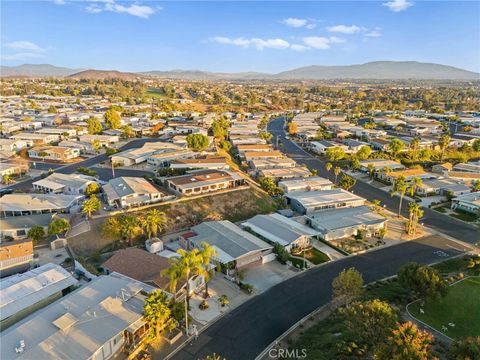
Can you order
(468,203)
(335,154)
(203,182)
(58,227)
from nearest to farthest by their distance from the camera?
1. (58,227)
2. (468,203)
3. (203,182)
4. (335,154)

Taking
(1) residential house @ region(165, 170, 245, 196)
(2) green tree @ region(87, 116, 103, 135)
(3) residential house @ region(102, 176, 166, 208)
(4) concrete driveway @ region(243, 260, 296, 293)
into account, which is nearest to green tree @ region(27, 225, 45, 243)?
(3) residential house @ region(102, 176, 166, 208)

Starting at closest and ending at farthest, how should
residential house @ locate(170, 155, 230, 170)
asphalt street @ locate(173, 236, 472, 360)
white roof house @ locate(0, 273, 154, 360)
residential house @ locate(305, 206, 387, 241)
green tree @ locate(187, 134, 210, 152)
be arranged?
white roof house @ locate(0, 273, 154, 360) < asphalt street @ locate(173, 236, 472, 360) < residential house @ locate(305, 206, 387, 241) < residential house @ locate(170, 155, 230, 170) < green tree @ locate(187, 134, 210, 152)

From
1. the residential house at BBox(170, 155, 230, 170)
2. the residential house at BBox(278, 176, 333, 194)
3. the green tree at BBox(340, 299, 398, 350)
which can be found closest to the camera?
the green tree at BBox(340, 299, 398, 350)

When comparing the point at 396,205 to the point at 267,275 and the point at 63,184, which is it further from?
the point at 63,184

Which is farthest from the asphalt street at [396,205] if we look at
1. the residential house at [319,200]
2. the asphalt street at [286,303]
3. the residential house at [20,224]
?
the residential house at [20,224]

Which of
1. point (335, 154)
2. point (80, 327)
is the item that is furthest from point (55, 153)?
point (335, 154)

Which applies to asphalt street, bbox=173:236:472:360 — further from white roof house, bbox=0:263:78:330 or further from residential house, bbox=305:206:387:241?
white roof house, bbox=0:263:78:330

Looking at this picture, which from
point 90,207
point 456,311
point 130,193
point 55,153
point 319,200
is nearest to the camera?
point 456,311

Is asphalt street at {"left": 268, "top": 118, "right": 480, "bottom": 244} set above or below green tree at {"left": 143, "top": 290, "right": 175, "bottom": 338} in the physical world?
below
